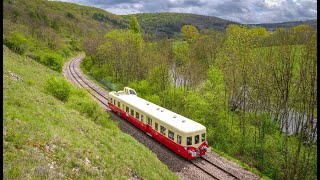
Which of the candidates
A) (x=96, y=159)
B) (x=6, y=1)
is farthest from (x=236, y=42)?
(x=6, y=1)

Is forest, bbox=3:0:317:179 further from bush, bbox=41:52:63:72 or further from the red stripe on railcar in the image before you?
the red stripe on railcar

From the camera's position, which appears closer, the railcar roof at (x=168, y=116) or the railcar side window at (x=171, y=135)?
the railcar roof at (x=168, y=116)

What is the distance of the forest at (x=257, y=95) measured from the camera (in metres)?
18.8

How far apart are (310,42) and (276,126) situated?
38.0ft

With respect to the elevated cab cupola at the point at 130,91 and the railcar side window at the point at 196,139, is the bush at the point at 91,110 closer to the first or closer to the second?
the railcar side window at the point at 196,139

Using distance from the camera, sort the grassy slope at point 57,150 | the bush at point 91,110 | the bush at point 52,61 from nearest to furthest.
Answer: the grassy slope at point 57,150, the bush at point 91,110, the bush at point 52,61

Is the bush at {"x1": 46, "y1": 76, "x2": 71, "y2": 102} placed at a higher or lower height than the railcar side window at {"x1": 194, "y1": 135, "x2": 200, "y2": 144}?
higher

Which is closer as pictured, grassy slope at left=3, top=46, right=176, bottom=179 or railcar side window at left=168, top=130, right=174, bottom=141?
grassy slope at left=3, top=46, right=176, bottom=179

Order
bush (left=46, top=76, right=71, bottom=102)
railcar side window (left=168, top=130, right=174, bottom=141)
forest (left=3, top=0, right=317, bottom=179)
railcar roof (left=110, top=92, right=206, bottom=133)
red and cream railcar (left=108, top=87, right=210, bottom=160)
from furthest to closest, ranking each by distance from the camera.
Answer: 1. bush (left=46, top=76, right=71, bottom=102)
2. railcar side window (left=168, top=130, right=174, bottom=141)
3. railcar roof (left=110, top=92, right=206, bottom=133)
4. red and cream railcar (left=108, top=87, right=210, bottom=160)
5. forest (left=3, top=0, right=317, bottom=179)

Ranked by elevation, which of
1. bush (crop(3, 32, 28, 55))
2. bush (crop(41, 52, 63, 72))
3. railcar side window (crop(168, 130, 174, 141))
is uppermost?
bush (crop(3, 32, 28, 55))

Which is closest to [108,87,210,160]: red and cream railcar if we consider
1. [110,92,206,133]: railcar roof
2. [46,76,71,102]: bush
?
[110,92,206,133]: railcar roof

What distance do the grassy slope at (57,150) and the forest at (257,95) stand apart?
911 centimetres

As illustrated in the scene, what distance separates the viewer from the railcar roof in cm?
2062

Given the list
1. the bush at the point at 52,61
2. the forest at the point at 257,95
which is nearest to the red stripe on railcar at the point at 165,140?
the forest at the point at 257,95
